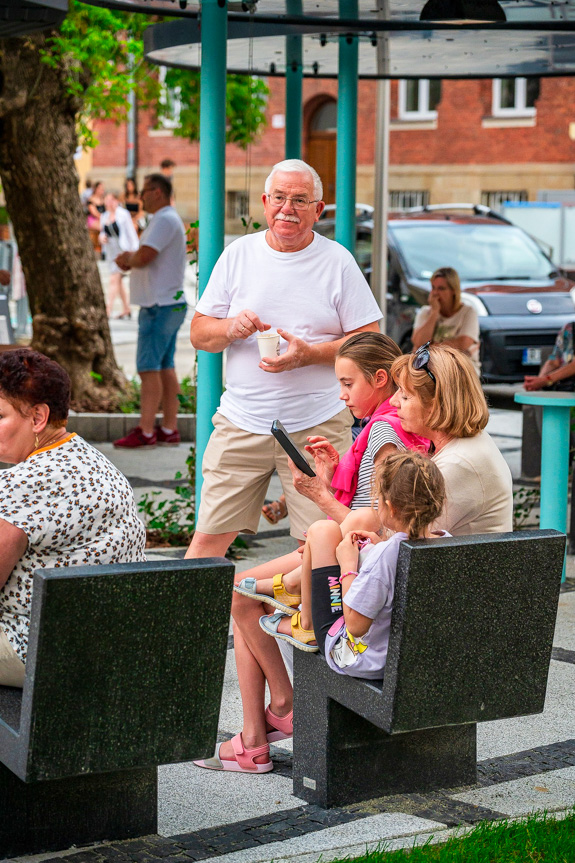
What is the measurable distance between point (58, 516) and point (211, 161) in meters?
3.35

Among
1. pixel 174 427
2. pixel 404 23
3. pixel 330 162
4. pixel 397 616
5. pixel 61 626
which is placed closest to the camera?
pixel 61 626

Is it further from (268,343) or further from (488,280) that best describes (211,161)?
(488,280)

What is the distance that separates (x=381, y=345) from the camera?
4.46 meters

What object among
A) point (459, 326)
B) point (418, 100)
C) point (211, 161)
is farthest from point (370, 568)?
point (418, 100)

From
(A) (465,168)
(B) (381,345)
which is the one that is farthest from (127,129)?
(B) (381,345)

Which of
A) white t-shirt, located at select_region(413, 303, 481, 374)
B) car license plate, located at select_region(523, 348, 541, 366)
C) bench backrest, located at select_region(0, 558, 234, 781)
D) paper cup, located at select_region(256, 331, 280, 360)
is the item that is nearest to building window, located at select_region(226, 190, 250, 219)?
car license plate, located at select_region(523, 348, 541, 366)

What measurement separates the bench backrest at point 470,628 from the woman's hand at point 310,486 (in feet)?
2.16

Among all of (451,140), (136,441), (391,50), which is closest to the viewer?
(391,50)

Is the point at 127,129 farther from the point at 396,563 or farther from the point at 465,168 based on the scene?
the point at 396,563

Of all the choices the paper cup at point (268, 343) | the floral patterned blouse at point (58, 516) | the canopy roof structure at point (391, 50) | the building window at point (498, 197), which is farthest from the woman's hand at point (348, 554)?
the building window at point (498, 197)

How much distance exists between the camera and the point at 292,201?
4910 mm

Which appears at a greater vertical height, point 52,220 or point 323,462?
point 52,220

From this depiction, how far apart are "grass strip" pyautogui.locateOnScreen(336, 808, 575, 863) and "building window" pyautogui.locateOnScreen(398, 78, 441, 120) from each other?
35190 millimetres

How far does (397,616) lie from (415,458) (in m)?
0.43
